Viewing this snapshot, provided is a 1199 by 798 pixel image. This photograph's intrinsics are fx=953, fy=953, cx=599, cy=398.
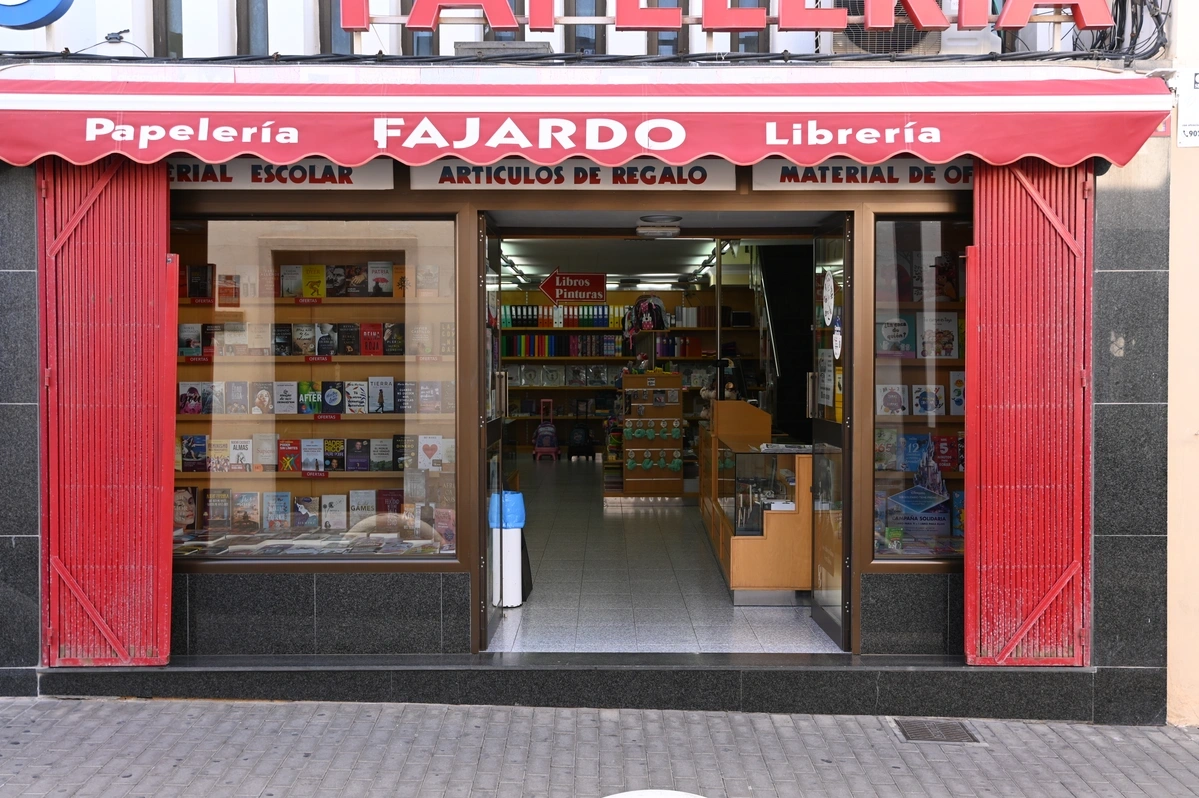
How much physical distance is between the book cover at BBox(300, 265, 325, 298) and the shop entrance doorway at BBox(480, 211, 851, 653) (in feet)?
3.43

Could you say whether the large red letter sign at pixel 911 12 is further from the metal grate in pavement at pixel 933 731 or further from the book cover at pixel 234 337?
the book cover at pixel 234 337

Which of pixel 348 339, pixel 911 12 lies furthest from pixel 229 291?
pixel 911 12

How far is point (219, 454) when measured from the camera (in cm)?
611

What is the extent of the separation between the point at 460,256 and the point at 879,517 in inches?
112

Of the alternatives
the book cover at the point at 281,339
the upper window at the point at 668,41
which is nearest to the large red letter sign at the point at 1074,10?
the upper window at the point at 668,41

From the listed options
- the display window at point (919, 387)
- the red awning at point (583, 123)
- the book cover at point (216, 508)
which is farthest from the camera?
the book cover at point (216, 508)

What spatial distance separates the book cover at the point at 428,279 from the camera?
5.64 metres

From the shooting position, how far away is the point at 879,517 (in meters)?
5.55

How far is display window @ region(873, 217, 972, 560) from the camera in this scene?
5.49 m

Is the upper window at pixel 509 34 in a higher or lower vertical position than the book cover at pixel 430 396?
higher

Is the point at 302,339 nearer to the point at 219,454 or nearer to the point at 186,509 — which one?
the point at 219,454

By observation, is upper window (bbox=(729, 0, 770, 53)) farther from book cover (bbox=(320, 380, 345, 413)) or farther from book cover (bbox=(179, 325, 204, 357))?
book cover (bbox=(179, 325, 204, 357))

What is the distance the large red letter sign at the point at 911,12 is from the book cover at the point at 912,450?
2.28 m

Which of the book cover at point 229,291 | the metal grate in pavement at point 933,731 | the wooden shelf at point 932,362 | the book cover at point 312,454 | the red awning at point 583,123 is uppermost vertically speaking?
the red awning at point 583,123
